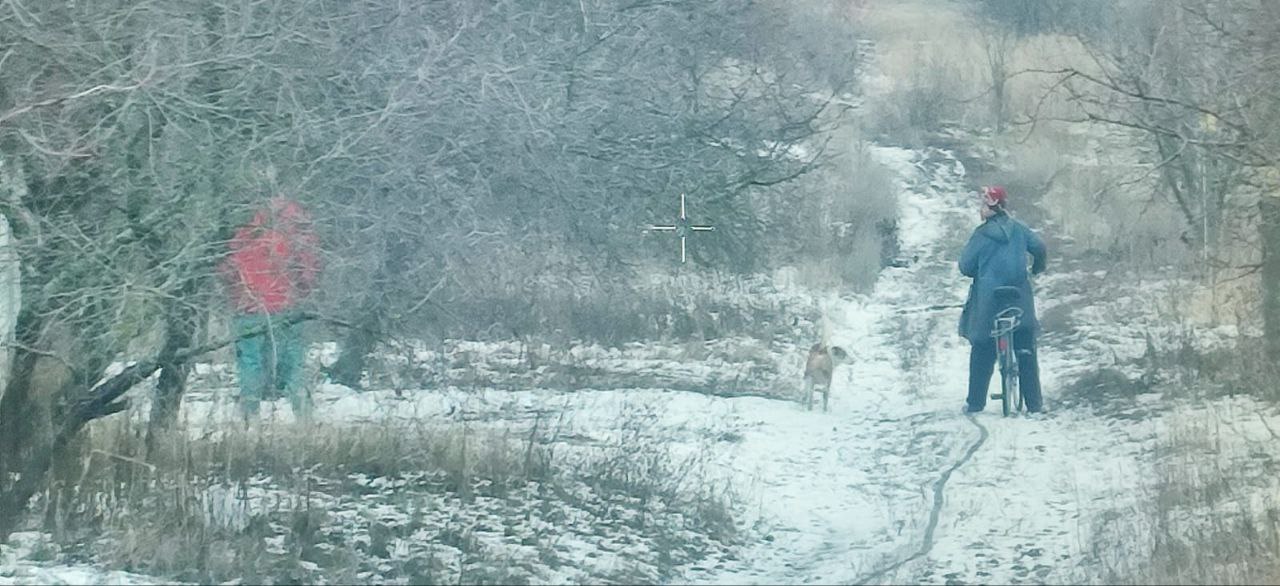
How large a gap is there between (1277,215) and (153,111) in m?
6.51

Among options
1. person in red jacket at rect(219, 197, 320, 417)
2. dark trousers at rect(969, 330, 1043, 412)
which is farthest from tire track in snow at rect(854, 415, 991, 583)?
person in red jacket at rect(219, 197, 320, 417)

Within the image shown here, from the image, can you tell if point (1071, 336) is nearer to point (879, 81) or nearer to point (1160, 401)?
point (1160, 401)

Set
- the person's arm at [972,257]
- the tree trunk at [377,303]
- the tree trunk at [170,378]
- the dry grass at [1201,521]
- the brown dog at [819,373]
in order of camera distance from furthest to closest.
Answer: the brown dog at [819,373]
the person's arm at [972,257]
the tree trunk at [377,303]
the tree trunk at [170,378]
the dry grass at [1201,521]

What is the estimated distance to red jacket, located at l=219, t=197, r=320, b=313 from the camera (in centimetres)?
792

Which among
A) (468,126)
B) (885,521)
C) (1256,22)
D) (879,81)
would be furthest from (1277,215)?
(879,81)

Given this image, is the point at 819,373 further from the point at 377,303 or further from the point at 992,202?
the point at 377,303

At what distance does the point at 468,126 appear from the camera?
8875 millimetres

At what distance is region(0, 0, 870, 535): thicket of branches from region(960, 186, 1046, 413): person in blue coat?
9.17 feet

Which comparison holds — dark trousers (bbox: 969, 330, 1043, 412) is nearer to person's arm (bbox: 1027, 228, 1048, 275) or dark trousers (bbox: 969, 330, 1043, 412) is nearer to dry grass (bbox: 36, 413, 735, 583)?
person's arm (bbox: 1027, 228, 1048, 275)

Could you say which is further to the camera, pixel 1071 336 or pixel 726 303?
pixel 726 303

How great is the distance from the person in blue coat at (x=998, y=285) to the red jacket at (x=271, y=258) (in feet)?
17.1

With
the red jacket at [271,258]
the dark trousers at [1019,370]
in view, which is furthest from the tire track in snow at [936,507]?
the red jacket at [271,258]

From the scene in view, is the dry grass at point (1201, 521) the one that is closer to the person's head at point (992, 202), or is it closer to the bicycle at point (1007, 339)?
the bicycle at point (1007, 339)

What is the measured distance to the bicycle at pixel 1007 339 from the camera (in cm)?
1129
